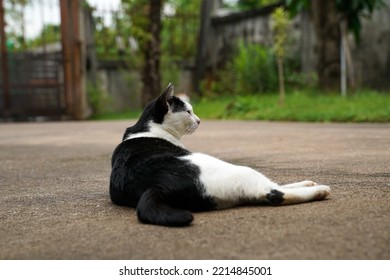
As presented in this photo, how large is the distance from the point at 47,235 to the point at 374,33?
1047cm

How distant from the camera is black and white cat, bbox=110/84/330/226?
7.02 ft

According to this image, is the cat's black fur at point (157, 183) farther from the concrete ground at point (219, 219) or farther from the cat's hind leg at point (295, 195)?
the cat's hind leg at point (295, 195)

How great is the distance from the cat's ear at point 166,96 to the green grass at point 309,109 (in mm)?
5077

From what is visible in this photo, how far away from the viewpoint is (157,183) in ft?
7.40

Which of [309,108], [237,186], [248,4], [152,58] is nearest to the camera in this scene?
[237,186]

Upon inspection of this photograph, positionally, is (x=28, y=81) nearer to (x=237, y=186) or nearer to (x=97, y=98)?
(x=97, y=98)

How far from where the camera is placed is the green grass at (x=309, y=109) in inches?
302

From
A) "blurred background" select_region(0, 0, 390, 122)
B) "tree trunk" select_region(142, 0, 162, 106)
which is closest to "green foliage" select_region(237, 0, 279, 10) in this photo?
"blurred background" select_region(0, 0, 390, 122)

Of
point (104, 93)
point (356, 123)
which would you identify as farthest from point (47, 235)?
point (104, 93)

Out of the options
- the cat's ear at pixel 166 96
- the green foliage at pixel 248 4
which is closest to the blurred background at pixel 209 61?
the green foliage at pixel 248 4

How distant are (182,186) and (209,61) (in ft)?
43.1

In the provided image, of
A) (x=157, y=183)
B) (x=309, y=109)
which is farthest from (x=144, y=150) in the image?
(x=309, y=109)

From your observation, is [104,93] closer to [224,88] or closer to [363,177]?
[224,88]

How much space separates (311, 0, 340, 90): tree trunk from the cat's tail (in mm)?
9027
